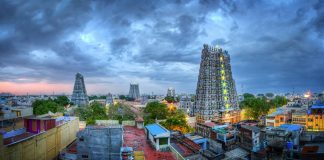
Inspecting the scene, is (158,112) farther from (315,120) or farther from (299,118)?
(315,120)

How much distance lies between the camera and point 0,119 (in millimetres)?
29812

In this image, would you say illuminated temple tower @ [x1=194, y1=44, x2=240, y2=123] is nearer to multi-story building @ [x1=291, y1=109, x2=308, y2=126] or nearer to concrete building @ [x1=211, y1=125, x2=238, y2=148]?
multi-story building @ [x1=291, y1=109, x2=308, y2=126]

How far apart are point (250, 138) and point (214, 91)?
2617cm

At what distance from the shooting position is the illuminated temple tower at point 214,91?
54.7 meters

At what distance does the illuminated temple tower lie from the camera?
180ft

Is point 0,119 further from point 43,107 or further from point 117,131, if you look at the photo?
point 43,107

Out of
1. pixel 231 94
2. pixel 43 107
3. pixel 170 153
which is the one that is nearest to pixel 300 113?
pixel 231 94

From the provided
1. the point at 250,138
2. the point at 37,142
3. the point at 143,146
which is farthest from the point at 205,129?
the point at 37,142

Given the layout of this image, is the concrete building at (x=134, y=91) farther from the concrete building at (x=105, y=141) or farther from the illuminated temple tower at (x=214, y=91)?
the concrete building at (x=105, y=141)

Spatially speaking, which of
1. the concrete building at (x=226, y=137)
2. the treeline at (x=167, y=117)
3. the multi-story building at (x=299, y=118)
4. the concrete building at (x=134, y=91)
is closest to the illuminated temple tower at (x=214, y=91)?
the treeline at (x=167, y=117)

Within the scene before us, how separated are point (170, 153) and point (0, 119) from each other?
22.7m

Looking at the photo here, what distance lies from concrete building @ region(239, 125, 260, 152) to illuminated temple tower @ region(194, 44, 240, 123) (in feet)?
70.8

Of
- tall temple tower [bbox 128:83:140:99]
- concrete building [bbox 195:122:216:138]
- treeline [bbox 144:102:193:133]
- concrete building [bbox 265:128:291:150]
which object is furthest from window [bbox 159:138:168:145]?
tall temple tower [bbox 128:83:140:99]

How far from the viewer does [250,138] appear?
30344 mm
